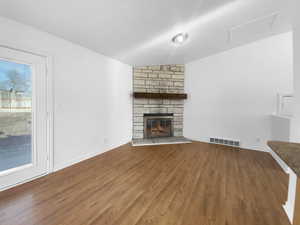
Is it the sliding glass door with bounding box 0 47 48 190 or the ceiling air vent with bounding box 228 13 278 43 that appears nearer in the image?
the sliding glass door with bounding box 0 47 48 190

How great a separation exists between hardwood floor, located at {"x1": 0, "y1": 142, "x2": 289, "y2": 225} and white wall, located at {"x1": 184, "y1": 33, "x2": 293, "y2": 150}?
1126 millimetres

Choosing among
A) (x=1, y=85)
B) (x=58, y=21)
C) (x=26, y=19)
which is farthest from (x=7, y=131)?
(x=58, y=21)

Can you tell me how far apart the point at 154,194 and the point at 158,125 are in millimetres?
2983

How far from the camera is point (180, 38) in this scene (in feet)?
10.2

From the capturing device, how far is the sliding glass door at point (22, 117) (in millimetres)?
1961

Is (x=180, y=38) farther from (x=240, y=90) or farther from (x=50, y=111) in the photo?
(x=50, y=111)

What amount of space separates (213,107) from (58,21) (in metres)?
4.20

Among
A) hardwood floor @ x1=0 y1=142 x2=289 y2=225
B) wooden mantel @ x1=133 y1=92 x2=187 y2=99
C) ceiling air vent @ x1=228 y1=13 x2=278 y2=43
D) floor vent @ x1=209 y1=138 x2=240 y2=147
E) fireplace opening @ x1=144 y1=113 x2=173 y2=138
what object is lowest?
hardwood floor @ x1=0 y1=142 x2=289 y2=225

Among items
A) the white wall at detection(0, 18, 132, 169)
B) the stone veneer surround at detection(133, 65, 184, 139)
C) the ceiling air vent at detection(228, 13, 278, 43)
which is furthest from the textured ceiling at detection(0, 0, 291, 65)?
the stone veneer surround at detection(133, 65, 184, 139)

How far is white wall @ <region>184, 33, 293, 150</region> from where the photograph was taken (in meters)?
3.35

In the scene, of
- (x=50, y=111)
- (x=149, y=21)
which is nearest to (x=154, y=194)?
(x=50, y=111)

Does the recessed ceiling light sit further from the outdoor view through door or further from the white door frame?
the outdoor view through door

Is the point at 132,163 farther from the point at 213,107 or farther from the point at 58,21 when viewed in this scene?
the point at 213,107

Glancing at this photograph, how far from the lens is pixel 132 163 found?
2828 mm
